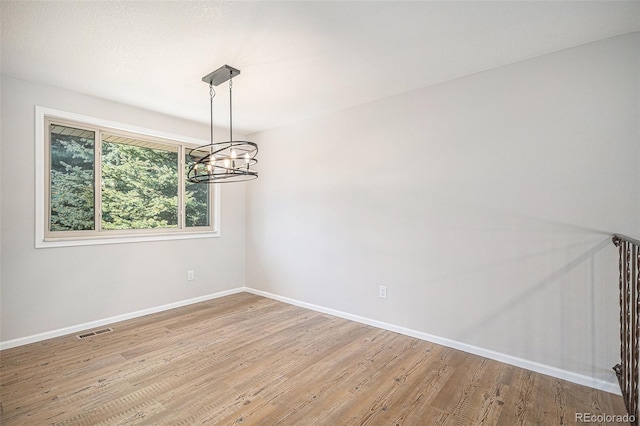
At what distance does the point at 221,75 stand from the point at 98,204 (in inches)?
82.9

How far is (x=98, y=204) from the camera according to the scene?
11.3 ft

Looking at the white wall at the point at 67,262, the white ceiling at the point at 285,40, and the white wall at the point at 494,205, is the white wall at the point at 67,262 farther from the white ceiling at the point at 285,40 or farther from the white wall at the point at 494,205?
the white wall at the point at 494,205

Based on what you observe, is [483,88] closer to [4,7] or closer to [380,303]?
[380,303]

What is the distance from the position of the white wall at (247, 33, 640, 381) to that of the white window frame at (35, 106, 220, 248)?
1648mm

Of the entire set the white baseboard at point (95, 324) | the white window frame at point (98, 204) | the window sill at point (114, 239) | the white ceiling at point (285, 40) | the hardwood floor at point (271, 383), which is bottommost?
the hardwood floor at point (271, 383)

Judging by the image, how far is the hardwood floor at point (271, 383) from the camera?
1.94 meters

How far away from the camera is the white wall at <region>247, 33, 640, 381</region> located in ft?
7.34

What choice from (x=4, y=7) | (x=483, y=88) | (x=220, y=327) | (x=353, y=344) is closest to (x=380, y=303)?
(x=353, y=344)

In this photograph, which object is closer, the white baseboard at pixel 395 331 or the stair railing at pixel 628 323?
the stair railing at pixel 628 323

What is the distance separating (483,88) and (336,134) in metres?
1.66

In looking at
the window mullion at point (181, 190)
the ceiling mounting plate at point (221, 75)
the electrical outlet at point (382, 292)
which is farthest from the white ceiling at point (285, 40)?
the electrical outlet at point (382, 292)

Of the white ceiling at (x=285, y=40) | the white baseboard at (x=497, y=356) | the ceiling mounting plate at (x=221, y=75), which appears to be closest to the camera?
the white ceiling at (x=285, y=40)

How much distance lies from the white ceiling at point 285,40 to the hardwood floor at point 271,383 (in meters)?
2.55

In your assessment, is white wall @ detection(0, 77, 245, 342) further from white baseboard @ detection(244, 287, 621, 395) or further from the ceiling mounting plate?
white baseboard @ detection(244, 287, 621, 395)
